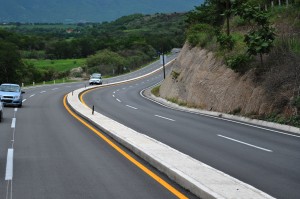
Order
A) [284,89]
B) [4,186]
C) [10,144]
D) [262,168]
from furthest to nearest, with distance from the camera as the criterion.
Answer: [284,89]
[10,144]
[262,168]
[4,186]

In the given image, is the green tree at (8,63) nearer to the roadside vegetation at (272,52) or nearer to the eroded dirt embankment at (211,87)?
the eroded dirt embankment at (211,87)

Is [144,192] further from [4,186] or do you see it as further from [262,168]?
[262,168]

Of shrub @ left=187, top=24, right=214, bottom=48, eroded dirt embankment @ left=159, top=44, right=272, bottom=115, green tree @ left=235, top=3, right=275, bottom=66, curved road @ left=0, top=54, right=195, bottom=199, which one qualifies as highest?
shrub @ left=187, top=24, right=214, bottom=48

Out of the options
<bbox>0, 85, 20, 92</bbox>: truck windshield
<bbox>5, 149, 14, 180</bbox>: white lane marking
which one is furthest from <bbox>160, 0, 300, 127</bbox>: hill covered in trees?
<bbox>0, 85, 20, 92</bbox>: truck windshield

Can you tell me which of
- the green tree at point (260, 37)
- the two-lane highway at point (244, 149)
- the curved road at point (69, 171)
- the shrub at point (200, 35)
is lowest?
the two-lane highway at point (244, 149)

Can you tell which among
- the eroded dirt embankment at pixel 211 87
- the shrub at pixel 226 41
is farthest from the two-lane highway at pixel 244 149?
the shrub at pixel 226 41

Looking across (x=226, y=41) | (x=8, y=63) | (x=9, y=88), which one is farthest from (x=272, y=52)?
(x=8, y=63)

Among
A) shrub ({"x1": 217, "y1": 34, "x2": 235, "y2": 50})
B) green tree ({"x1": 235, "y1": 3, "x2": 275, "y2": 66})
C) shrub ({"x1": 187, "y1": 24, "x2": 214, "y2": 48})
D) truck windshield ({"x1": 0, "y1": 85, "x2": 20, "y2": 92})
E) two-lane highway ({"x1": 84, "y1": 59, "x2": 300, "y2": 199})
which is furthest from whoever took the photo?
shrub ({"x1": 187, "y1": 24, "x2": 214, "y2": 48})

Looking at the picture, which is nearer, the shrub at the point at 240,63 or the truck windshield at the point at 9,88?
the shrub at the point at 240,63

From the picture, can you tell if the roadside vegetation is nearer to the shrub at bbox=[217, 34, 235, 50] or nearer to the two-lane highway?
the shrub at bbox=[217, 34, 235, 50]

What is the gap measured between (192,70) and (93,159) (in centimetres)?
3094

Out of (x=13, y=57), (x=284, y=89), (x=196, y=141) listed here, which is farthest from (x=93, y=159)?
(x=13, y=57)

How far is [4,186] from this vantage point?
8469 mm

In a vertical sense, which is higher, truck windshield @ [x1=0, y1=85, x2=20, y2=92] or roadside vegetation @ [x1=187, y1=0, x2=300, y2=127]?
roadside vegetation @ [x1=187, y1=0, x2=300, y2=127]
